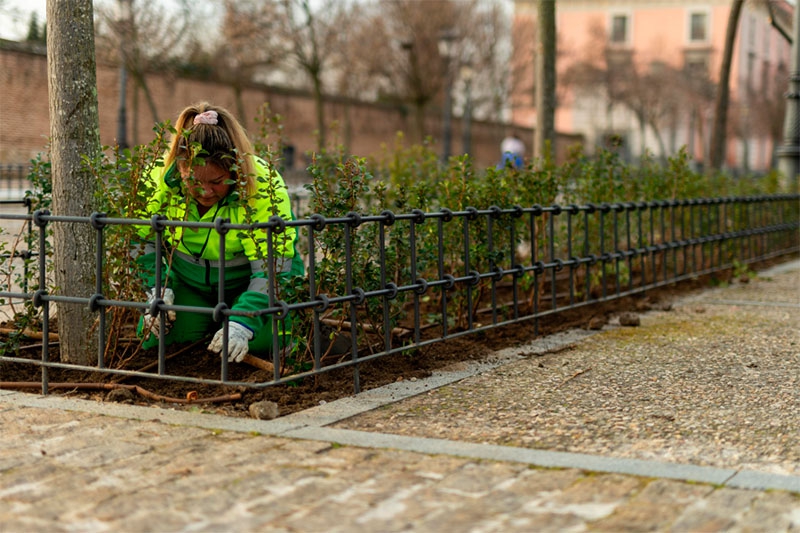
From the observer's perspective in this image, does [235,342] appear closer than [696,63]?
Yes

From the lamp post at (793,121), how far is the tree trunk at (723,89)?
1.94 metres

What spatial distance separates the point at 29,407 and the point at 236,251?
3.92 ft

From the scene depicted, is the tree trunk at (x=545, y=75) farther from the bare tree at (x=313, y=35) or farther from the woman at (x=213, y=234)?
the bare tree at (x=313, y=35)

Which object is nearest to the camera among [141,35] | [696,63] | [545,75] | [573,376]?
[573,376]

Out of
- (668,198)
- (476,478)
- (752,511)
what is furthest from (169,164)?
(668,198)

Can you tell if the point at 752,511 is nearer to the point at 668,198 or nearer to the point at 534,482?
the point at 534,482

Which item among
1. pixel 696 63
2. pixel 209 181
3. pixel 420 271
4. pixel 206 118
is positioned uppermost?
pixel 696 63

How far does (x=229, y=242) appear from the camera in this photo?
17.2 feet

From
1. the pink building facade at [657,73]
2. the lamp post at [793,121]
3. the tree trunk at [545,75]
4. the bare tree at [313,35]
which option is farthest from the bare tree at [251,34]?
the tree trunk at [545,75]

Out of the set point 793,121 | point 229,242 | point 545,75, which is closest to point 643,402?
point 229,242

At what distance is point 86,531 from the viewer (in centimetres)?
A: 311

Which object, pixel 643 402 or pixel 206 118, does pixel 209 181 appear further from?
pixel 643 402

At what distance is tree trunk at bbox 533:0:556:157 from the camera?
1033 cm

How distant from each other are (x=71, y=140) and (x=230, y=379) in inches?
53.9
